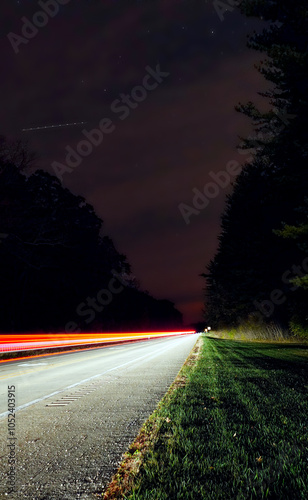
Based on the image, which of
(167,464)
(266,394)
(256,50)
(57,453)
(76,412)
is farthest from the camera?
(256,50)

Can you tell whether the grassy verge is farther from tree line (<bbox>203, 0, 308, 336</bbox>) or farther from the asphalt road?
tree line (<bbox>203, 0, 308, 336</bbox>)

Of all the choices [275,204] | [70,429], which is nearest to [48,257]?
[275,204]

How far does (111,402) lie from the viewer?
296 inches

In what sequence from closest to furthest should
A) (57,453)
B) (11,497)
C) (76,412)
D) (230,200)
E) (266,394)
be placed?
(11,497), (57,453), (76,412), (266,394), (230,200)

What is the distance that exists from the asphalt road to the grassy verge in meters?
0.32

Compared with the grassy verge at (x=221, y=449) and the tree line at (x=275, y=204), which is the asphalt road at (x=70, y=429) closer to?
the grassy verge at (x=221, y=449)

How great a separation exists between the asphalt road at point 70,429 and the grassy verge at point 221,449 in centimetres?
32

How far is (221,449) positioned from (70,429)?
2.39 meters

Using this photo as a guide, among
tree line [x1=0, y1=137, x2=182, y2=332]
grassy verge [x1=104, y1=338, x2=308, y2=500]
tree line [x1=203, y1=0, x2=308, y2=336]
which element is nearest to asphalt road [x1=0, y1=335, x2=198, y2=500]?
grassy verge [x1=104, y1=338, x2=308, y2=500]

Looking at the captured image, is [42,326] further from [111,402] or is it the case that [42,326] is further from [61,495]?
[61,495]

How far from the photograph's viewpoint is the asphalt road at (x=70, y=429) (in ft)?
11.9

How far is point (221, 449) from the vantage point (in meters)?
4.25

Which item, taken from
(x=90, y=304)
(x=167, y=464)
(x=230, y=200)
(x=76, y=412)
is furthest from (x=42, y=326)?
(x=167, y=464)

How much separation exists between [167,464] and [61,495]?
107 centimetres
